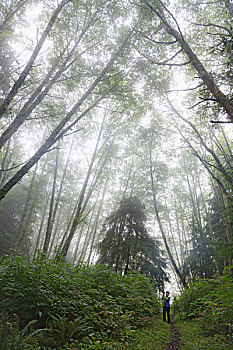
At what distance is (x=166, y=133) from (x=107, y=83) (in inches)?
256

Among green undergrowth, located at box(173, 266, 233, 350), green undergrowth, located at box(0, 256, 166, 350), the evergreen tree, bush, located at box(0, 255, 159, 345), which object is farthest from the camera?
the evergreen tree

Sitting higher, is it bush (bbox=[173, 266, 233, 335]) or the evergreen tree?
→ the evergreen tree

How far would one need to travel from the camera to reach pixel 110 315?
4.25 meters

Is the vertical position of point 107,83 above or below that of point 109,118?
below

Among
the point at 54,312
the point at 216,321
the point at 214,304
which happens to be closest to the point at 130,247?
the point at 216,321

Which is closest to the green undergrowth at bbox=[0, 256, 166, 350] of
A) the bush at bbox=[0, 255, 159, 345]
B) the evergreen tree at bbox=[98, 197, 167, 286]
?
the bush at bbox=[0, 255, 159, 345]

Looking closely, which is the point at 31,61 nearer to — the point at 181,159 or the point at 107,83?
the point at 107,83

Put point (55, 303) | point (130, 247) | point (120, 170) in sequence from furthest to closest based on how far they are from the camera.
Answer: point (120, 170) < point (130, 247) < point (55, 303)

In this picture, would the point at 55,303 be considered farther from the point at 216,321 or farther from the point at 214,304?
the point at 216,321

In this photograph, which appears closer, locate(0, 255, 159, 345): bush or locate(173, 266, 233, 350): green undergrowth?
locate(0, 255, 159, 345): bush

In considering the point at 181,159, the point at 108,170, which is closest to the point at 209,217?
the point at 181,159

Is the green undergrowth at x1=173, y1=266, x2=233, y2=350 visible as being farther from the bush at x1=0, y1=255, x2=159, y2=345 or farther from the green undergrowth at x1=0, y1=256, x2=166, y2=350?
the bush at x1=0, y1=255, x2=159, y2=345

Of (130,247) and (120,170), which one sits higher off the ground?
(120,170)

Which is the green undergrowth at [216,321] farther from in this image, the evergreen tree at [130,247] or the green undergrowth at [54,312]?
the evergreen tree at [130,247]
